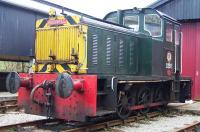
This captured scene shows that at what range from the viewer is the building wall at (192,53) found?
15.9m

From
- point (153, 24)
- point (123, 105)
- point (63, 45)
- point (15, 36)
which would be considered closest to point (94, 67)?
point (63, 45)

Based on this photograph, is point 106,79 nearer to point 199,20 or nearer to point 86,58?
point 86,58

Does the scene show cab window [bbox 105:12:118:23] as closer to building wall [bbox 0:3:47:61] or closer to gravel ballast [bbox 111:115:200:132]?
gravel ballast [bbox 111:115:200:132]

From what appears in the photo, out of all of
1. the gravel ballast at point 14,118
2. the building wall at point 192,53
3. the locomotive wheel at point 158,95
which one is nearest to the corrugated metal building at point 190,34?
the building wall at point 192,53

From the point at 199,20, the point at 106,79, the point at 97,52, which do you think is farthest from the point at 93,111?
the point at 199,20

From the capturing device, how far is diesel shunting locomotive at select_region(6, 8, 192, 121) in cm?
772

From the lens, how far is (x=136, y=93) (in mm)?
9820

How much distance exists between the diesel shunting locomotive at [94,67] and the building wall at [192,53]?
17.3 feet

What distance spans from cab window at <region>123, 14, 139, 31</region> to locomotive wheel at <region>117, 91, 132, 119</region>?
7.48 ft

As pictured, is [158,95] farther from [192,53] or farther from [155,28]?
[192,53]

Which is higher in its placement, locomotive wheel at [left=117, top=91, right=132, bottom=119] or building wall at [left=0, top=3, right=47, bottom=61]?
building wall at [left=0, top=3, right=47, bottom=61]

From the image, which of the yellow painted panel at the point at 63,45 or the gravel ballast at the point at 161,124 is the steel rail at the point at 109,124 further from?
the yellow painted panel at the point at 63,45

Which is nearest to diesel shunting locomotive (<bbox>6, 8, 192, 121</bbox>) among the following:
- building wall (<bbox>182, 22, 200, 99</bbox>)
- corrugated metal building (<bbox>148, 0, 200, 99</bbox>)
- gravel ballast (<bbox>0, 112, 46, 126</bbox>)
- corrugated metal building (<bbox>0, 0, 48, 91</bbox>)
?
gravel ballast (<bbox>0, 112, 46, 126</bbox>)

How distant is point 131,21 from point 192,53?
6227 millimetres
